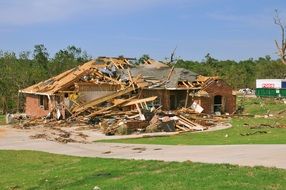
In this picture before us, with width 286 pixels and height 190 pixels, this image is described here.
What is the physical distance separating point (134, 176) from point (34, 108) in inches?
1486

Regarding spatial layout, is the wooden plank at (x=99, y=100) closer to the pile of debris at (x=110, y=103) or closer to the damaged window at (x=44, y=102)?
the pile of debris at (x=110, y=103)

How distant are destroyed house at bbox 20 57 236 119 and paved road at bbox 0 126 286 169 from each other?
41.0ft

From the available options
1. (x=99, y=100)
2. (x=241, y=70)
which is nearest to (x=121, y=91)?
(x=99, y=100)

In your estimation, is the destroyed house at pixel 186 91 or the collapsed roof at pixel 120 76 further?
the destroyed house at pixel 186 91

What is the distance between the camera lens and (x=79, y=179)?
15.4 m

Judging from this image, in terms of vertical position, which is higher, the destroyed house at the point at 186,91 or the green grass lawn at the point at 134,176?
the destroyed house at the point at 186,91

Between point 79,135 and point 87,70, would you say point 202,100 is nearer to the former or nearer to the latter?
point 87,70

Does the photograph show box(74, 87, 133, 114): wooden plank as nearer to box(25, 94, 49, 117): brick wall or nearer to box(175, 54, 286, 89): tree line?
box(25, 94, 49, 117): brick wall

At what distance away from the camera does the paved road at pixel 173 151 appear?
16531 millimetres

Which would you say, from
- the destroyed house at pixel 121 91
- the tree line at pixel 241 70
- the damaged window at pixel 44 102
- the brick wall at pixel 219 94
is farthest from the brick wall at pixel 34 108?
the tree line at pixel 241 70

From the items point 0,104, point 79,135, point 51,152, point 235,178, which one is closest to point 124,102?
point 79,135

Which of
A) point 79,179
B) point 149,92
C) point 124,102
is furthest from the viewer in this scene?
point 149,92

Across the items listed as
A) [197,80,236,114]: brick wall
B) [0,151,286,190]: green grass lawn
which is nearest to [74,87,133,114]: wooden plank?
[197,80,236,114]: brick wall

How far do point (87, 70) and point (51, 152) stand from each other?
23701 mm
